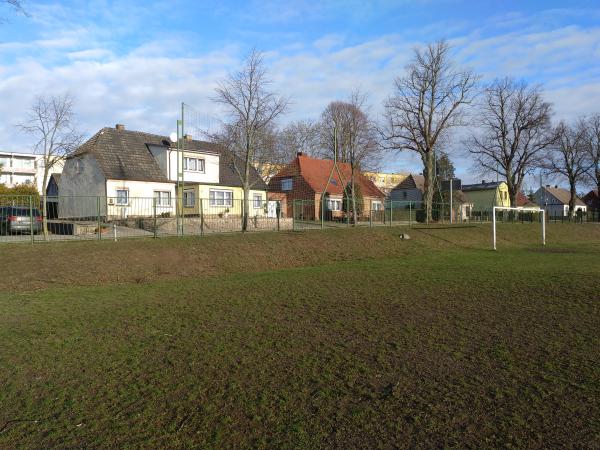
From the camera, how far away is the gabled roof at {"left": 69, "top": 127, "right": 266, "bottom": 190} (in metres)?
31.8

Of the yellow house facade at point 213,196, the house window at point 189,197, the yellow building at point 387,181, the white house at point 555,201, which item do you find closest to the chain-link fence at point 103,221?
the yellow house facade at point 213,196

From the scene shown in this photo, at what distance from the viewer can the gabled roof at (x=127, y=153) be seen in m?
31.8

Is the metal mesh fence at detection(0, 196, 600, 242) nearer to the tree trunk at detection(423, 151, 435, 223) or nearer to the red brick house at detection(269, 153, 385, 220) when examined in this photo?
the tree trunk at detection(423, 151, 435, 223)

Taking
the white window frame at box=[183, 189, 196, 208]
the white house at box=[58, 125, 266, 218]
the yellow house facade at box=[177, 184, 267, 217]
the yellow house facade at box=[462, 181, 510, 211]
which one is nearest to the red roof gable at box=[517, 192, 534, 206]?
the yellow house facade at box=[462, 181, 510, 211]

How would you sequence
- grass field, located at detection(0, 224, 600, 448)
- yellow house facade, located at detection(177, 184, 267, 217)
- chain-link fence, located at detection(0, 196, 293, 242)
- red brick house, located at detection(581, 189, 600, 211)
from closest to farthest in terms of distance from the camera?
grass field, located at detection(0, 224, 600, 448) < chain-link fence, located at detection(0, 196, 293, 242) < yellow house facade, located at detection(177, 184, 267, 217) < red brick house, located at detection(581, 189, 600, 211)

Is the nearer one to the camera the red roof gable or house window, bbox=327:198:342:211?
house window, bbox=327:198:342:211

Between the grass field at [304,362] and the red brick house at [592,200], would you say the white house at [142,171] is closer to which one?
the grass field at [304,362]

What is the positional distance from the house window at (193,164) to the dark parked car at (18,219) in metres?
16.6

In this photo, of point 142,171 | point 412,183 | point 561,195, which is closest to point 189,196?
point 142,171

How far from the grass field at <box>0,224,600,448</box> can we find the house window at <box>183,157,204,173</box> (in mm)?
22965

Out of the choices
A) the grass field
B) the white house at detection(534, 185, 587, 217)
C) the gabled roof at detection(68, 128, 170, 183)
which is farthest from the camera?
the white house at detection(534, 185, 587, 217)

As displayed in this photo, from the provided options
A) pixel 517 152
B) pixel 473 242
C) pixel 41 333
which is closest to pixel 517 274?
pixel 41 333

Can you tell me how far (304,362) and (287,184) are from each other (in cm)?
4798

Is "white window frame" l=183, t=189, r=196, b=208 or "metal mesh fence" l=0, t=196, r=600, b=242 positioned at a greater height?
"white window frame" l=183, t=189, r=196, b=208
